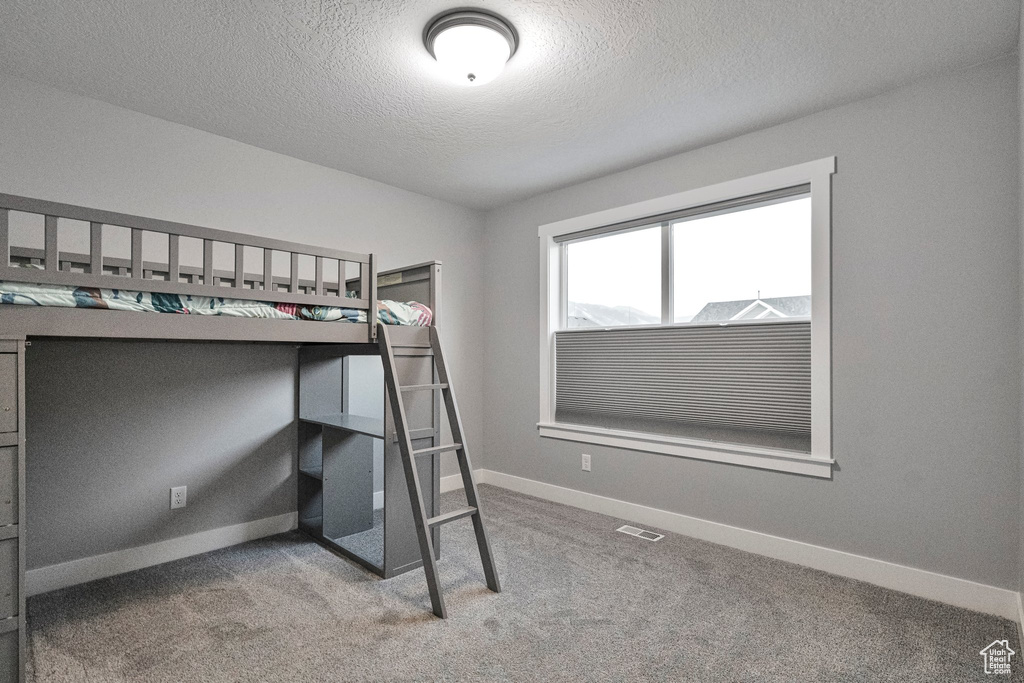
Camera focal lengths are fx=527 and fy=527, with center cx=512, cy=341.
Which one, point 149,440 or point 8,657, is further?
point 149,440

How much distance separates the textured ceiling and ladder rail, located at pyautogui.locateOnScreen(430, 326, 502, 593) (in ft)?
3.86

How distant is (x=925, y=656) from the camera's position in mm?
1893

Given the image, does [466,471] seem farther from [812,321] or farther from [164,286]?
[812,321]

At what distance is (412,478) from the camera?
2.25 metres

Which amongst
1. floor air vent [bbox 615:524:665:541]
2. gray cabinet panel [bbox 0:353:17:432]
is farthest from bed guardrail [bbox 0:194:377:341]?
floor air vent [bbox 615:524:665:541]

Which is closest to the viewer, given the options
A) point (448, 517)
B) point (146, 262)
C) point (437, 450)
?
point (448, 517)

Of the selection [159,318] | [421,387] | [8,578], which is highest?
[159,318]

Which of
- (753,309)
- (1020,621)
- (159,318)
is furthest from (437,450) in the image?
(1020,621)

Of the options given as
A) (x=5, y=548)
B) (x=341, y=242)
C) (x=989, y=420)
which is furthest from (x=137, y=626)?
(x=989, y=420)

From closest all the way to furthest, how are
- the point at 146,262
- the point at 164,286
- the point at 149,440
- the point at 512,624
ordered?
the point at 164,286 → the point at 512,624 → the point at 146,262 → the point at 149,440

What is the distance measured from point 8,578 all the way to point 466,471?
161cm

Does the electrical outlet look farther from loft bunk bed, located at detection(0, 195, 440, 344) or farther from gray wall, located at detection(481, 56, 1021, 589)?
gray wall, located at detection(481, 56, 1021, 589)

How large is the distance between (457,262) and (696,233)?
1863 mm

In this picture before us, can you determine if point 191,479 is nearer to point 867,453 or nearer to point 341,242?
point 341,242
